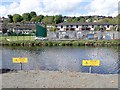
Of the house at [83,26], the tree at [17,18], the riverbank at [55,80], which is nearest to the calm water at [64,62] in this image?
the riverbank at [55,80]

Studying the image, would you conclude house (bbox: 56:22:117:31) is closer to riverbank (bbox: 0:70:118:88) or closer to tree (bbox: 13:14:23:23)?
tree (bbox: 13:14:23:23)

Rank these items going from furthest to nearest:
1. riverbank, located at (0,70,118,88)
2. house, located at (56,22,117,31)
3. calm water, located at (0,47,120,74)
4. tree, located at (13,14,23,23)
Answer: tree, located at (13,14,23,23) → house, located at (56,22,117,31) → calm water, located at (0,47,120,74) → riverbank, located at (0,70,118,88)

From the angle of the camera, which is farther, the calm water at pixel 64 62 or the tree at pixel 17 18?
the tree at pixel 17 18

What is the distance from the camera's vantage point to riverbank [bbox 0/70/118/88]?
1338 centimetres

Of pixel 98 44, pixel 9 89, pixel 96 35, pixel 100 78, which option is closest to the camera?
pixel 9 89

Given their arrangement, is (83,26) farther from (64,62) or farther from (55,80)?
(55,80)

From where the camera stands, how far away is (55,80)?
47.6 ft

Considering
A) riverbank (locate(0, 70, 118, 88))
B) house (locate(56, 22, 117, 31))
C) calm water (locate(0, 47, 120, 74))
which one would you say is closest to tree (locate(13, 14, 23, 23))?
house (locate(56, 22, 117, 31))

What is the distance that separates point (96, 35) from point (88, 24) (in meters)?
41.8

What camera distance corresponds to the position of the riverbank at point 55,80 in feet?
43.9

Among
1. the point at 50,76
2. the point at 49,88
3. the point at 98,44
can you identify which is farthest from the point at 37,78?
the point at 98,44

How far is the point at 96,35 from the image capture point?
226ft

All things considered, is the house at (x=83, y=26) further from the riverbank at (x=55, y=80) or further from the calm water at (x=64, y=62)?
the riverbank at (x=55, y=80)

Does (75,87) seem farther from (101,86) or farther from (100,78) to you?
(100,78)
